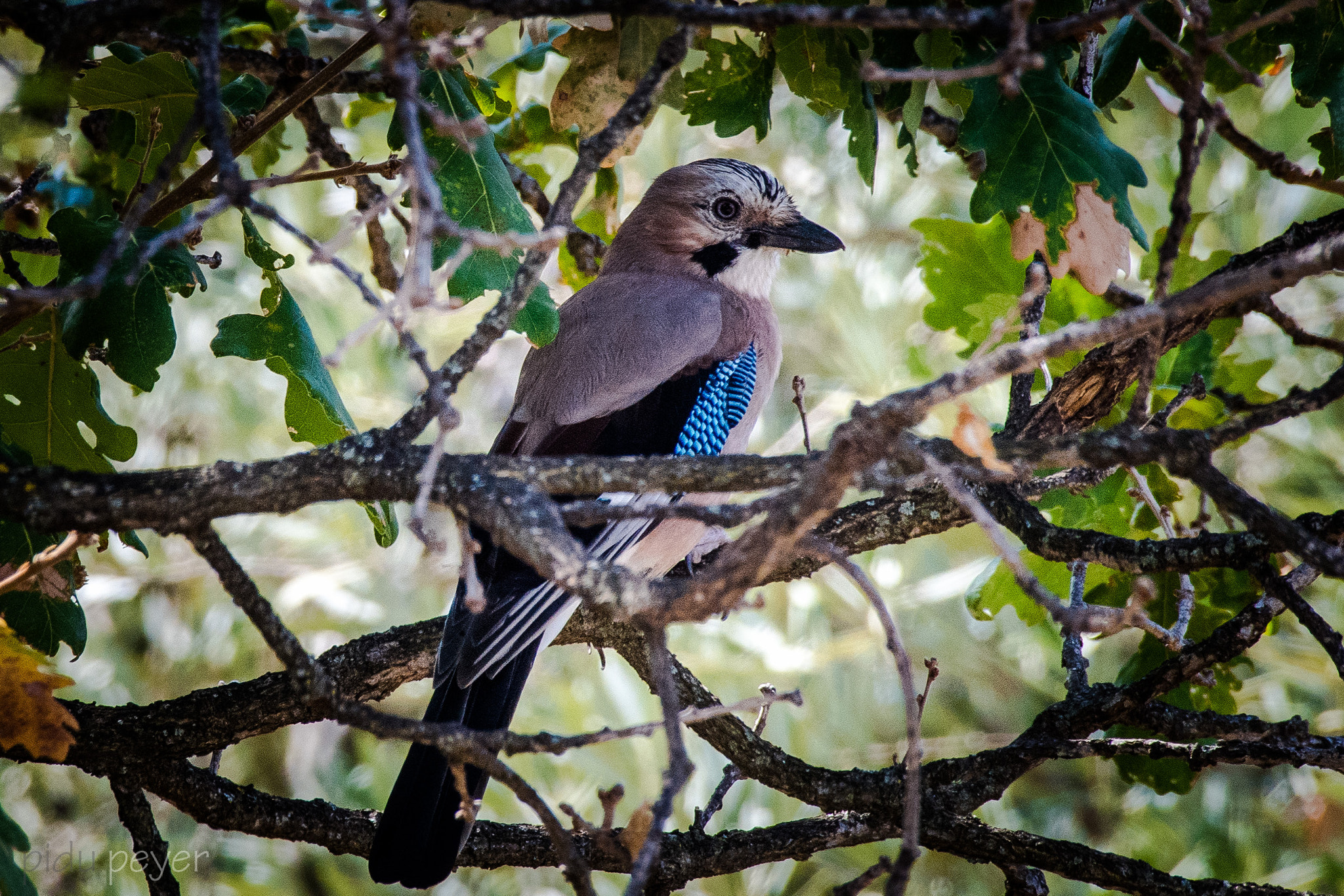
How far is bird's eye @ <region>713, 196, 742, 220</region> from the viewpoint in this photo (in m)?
2.73

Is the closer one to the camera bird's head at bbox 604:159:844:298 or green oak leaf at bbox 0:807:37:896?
green oak leaf at bbox 0:807:37:896

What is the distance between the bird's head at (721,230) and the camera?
2.72 m

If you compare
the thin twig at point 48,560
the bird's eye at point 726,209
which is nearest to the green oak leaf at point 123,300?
the thin twig at point 48,560

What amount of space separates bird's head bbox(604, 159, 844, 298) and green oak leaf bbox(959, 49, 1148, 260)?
1.19m

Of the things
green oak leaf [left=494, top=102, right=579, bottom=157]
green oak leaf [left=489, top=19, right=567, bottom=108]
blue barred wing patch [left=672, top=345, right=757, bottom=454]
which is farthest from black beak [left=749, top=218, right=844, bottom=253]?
green oak leaf [left=489, top=19, right=567, bottom=108]

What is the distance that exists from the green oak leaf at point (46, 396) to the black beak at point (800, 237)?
61.8 inches

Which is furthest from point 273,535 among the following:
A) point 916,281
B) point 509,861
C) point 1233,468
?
point 1233,468

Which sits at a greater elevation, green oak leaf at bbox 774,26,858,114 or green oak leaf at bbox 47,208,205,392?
green oak leaf at bbox 774,26,858,114

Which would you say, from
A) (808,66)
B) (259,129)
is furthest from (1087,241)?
(259,129)

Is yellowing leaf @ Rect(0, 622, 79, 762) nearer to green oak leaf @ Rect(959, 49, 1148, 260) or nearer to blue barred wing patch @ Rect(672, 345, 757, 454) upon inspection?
blue barred wing patch @ Rect(672, 345, 757, 454)

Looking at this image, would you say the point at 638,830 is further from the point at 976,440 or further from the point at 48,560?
the point at 48,560

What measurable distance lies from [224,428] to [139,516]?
3848 mm

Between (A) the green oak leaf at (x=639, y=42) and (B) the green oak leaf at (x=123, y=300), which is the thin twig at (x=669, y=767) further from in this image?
(A) the green oak leaf at (x=639, y=42)

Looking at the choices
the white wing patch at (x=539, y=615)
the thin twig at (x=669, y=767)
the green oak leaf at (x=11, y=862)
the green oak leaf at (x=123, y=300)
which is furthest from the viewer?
the white wing patch at (x=539, y=615)
